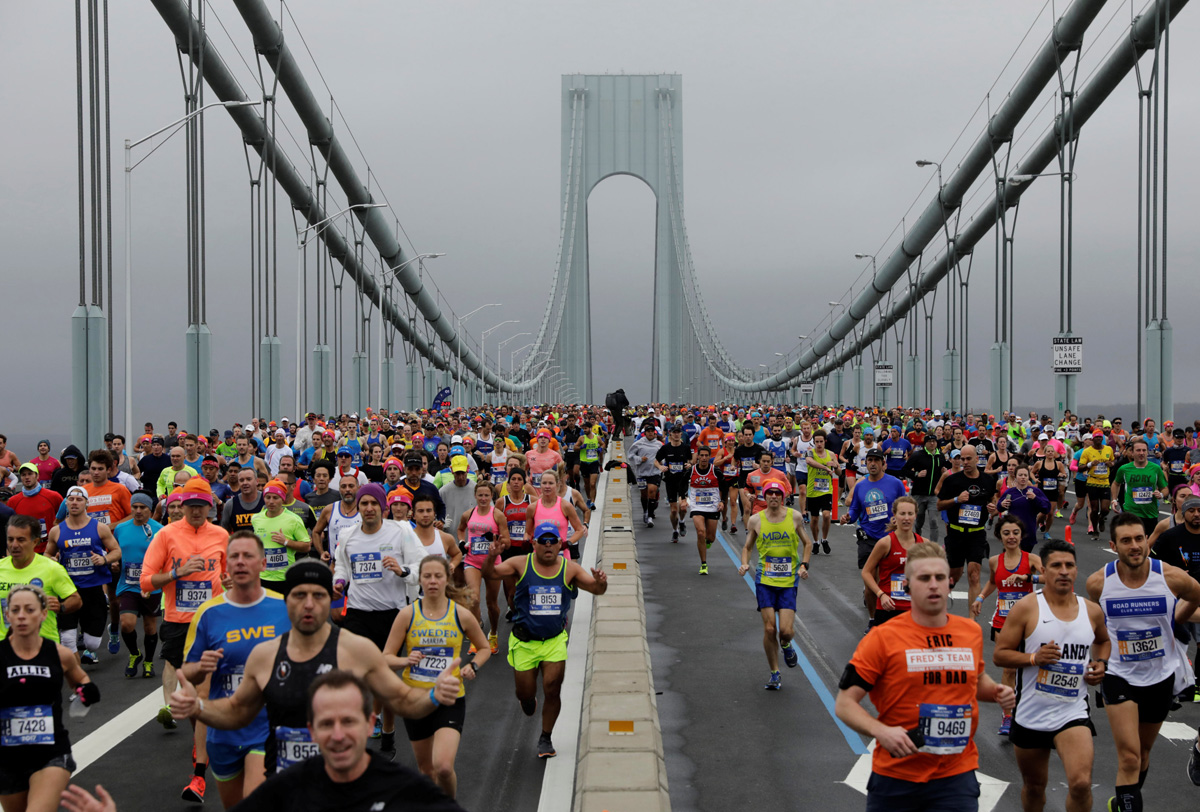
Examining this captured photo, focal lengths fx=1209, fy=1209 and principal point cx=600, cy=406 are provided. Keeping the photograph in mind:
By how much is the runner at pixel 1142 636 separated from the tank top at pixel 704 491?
9.06 meters

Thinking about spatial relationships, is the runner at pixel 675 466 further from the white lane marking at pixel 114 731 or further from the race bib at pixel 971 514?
the white lane marking at pixel 114 731

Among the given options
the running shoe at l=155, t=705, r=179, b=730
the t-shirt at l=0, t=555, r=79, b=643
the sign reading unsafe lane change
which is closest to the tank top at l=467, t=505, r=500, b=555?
the running shoe at l=155, t=705, r=179, b=730

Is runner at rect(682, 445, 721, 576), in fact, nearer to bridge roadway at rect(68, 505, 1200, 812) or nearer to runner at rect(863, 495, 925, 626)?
bridge roadway at rect(68, 505, 1200, 812)

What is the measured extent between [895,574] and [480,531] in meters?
3.59

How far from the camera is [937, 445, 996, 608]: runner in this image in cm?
1194

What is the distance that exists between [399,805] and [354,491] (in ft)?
23.4

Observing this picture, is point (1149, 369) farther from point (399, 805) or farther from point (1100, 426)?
point (399, 805)

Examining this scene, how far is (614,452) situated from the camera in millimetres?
34844

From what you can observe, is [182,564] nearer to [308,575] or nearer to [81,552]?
[81,552]

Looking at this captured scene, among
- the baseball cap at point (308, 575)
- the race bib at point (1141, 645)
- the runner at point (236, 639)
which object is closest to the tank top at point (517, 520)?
the runner at point (236, 639)

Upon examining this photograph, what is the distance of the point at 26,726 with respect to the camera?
5273 mm

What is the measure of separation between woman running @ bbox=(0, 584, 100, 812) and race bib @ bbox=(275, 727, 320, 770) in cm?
120

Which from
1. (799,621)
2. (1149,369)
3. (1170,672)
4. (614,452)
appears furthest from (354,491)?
(614,452)

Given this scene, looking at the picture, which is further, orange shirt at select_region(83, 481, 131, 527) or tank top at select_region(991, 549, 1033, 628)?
orange shirt at select_region(83, 481, 131, 527)
